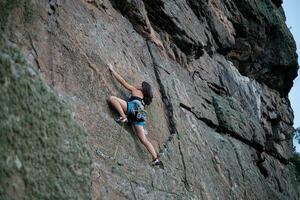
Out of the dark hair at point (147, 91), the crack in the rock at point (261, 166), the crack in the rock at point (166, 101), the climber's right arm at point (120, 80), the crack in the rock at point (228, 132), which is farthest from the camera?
the crack in the rock at point (261, 166)

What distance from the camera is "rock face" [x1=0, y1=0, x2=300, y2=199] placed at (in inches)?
213

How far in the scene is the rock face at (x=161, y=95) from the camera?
540 cm

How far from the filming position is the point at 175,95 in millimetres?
12141

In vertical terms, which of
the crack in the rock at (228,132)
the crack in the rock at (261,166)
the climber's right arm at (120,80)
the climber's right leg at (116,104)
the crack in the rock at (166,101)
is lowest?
the crack in the rock at (261,166)

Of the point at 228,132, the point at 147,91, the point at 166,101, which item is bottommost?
the point at 228,132

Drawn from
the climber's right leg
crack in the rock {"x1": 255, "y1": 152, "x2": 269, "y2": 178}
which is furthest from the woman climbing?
crack in the rock {"x1": 255, "y1": 152, "x2": 269, "y2": 178}

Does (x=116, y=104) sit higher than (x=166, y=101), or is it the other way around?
(x=116, y=104)

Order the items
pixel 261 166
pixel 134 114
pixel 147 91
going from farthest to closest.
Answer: pixel 261 166 < pixel 147 91 < pixel 134 114

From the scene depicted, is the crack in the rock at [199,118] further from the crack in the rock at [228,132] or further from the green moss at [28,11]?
the green moss at [28,11]

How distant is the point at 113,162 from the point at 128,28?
5.16 meters

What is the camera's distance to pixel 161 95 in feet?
38.0

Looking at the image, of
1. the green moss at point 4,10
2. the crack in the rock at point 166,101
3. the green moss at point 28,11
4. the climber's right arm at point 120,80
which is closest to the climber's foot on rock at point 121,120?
the climber's right arm at point 120,80

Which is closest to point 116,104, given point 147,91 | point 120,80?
point 120,80

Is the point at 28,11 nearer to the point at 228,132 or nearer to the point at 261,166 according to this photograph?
the point at 228,132
